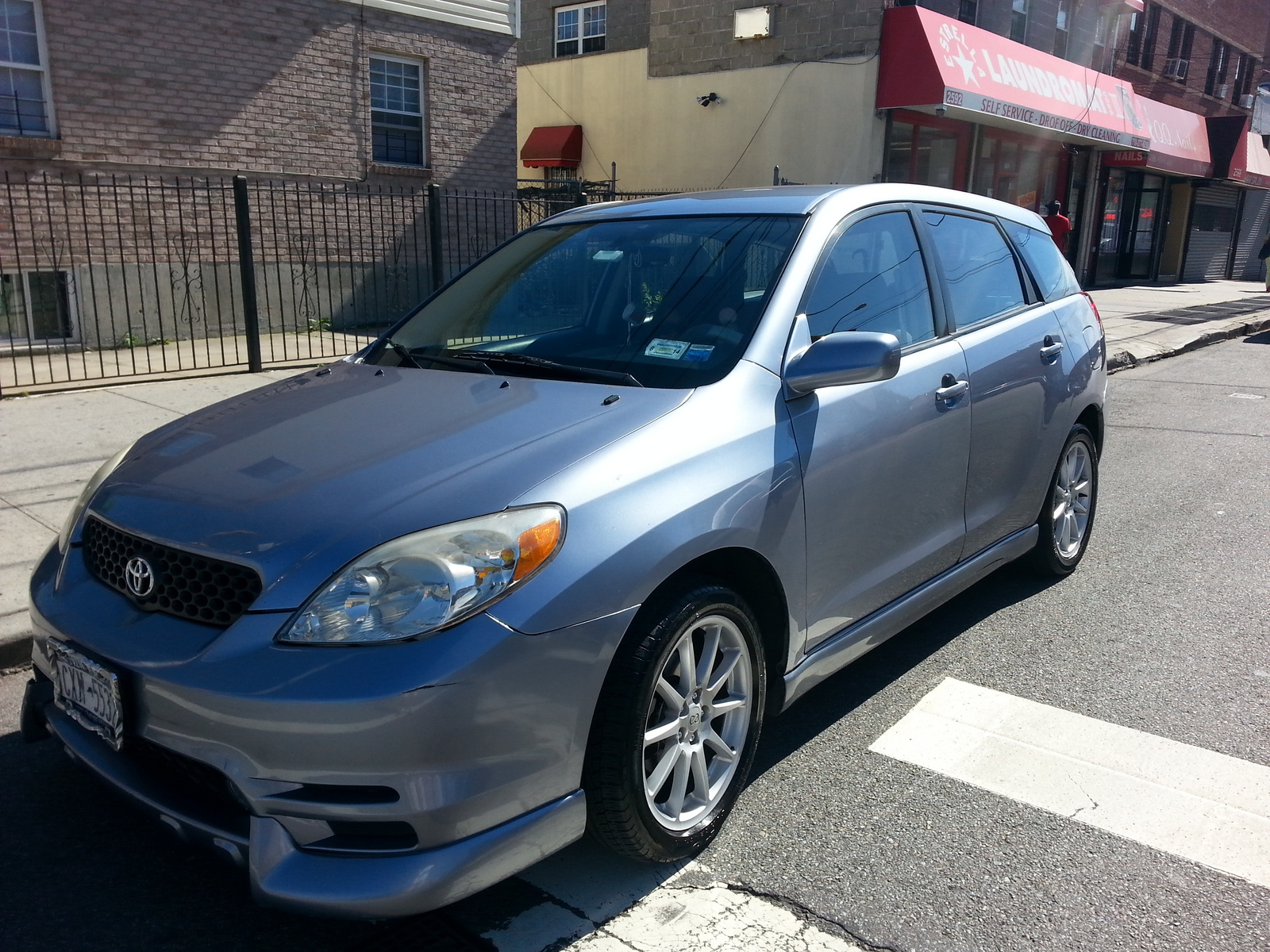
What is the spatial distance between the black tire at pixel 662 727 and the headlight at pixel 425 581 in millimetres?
380

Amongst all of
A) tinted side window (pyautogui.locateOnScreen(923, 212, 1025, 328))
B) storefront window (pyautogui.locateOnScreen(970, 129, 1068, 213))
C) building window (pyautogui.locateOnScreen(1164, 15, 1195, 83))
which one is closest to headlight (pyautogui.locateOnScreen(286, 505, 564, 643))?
tinted side window (pyautogui.locateOnScreen(923, 212, 1025, 328))

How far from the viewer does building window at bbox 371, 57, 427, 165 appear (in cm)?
1423

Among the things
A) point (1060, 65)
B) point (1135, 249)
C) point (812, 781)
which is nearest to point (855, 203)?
point (812, 781)

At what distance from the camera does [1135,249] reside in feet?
96.1

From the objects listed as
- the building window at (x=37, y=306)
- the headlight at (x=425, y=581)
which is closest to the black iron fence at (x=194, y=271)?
the building window at (x=37, y=306)

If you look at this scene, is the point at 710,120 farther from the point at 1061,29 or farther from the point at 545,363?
the point at 545,363

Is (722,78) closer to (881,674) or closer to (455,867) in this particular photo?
(881,674)

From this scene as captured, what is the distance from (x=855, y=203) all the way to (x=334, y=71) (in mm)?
11621

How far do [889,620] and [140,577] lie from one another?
2.37m

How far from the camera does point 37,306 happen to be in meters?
11.2

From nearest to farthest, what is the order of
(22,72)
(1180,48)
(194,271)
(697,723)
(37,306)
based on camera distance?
(697,723)
(22,72)
(37,306)
(194,271)
(1180,48)

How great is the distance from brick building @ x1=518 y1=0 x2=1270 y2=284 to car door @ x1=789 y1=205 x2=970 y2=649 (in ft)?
45.4

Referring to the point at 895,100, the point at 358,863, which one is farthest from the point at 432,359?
the point at 895,100

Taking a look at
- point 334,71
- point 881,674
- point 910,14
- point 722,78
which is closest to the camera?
point 881,674
